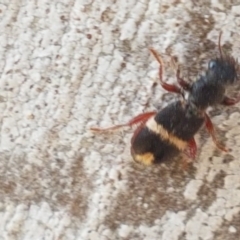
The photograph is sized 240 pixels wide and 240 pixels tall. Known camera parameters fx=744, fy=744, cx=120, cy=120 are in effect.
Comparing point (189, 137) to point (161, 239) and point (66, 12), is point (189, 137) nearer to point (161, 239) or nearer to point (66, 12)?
point (161, 239)

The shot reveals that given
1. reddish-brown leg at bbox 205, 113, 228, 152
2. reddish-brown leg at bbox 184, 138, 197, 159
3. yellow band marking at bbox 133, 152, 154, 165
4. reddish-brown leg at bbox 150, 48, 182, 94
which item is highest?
reddish-brown leg at bbox 150, 48, 182, 94

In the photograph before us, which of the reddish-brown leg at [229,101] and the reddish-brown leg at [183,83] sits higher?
the reddish-brown leg at [229,101]

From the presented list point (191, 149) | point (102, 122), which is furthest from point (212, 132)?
point (102, 122)

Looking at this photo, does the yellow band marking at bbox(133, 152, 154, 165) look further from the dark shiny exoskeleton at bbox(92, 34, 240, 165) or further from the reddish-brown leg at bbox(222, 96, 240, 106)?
the reddish-brown leg at bbox(222, 96, 240, 106)

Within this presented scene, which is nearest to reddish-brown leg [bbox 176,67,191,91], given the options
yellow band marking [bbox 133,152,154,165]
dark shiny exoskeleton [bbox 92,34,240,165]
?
dark shiny exoskeleton [bbox 92,34,240,165]

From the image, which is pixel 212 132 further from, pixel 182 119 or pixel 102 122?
pixel 102 122

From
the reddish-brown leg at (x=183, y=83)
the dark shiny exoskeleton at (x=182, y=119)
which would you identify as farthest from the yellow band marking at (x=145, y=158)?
the reddish-brown leg at (x=183, y=83)

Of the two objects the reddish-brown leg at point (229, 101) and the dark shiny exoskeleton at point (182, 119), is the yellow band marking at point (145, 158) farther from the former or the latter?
the reddish-brown leg at point (229, 101)
